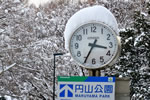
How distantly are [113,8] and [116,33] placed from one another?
21.1m

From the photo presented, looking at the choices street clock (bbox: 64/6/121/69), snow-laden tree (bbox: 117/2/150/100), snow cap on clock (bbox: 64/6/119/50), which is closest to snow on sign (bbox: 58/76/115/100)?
street clock (bbox: 64/6/121/69)

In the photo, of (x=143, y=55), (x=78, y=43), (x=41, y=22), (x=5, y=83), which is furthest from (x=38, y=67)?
(x=78, y=43)

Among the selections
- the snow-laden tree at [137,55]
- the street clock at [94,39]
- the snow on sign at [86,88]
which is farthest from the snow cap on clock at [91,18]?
the snow-laden tree at [137,55]

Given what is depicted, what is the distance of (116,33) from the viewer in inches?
155

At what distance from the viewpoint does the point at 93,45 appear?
3.89 meters

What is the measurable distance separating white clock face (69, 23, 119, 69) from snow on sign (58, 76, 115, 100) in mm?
194

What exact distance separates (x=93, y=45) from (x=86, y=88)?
487 millimetres

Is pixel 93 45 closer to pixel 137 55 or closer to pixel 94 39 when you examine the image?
pixel 94 39

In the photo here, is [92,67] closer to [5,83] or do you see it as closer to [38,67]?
[5,83]

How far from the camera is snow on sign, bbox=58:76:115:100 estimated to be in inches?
148

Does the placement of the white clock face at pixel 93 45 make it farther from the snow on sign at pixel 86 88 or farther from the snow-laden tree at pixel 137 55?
the snow-laden tree at pixel 137 55

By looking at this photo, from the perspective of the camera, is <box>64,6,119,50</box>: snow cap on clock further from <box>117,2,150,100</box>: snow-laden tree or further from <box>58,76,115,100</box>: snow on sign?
<box>117,2,150,100</box>: snow-laden tree

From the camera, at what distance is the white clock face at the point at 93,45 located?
389cm

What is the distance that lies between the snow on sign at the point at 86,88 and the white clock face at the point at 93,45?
0.19 m
